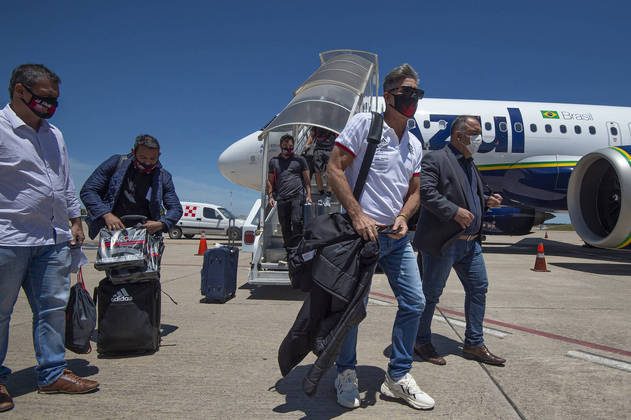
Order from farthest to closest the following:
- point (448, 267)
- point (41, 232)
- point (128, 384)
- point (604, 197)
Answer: point (604, 197) → point (448, 267) → point (128, 384) → point (41, 232)

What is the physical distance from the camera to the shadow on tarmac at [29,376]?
230 cm

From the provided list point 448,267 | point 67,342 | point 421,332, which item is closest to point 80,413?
point 67,342

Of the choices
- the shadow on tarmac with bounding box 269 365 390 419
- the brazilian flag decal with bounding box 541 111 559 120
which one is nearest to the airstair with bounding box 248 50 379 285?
the shadow on tarmac with bounding box 269 365 390 419

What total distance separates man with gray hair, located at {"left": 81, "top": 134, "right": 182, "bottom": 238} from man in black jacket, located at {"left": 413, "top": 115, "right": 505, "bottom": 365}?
6.66ft

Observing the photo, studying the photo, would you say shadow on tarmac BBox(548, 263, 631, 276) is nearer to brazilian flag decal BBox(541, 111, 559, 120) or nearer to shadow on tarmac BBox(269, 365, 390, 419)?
brazilian flag decal BBox(541, 111, 559, 120)

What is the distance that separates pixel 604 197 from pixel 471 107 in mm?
4304

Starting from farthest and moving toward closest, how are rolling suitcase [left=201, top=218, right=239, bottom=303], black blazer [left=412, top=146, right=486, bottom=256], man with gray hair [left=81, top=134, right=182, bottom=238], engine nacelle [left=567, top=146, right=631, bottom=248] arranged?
engine nacelle [left=567, top=146, right=631, bottom=248] → rolling suitcase [left=201, top=218, right=239, bottom=303] → man with gray hair [left=81, top=134, right=182, bottom=238] → black blazer [left=412, top=146, right=486, bottom=256]

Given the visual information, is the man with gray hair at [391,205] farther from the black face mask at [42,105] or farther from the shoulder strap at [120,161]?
the shoulder strap at [120,161]

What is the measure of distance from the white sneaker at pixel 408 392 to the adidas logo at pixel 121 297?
1903 millimetres

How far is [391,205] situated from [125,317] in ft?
6.85

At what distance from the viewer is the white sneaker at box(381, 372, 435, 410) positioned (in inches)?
82.9

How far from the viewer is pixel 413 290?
223cm

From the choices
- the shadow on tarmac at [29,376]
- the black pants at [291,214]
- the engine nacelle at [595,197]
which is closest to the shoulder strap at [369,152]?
the shadow on tarmac at [29,376]

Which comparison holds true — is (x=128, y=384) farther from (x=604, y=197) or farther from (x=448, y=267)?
(x=604, y=197)
